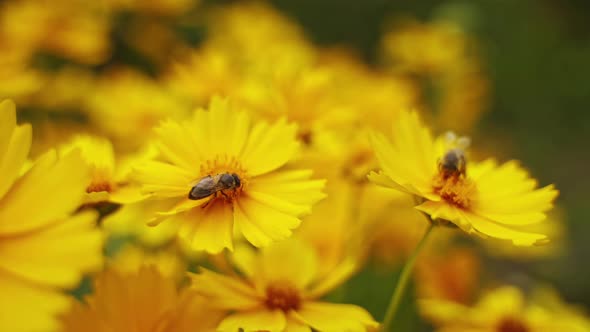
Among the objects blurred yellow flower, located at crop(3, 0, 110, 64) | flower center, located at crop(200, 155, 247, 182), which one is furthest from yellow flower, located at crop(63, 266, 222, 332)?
blurred yellow flower, located at crop(3, 0, 110, 64)

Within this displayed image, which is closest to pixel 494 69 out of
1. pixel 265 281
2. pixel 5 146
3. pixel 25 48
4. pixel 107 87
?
pixel 107 87

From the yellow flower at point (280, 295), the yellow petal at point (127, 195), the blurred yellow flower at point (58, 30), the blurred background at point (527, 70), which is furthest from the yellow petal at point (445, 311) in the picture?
the blurred background at point (527, 70)

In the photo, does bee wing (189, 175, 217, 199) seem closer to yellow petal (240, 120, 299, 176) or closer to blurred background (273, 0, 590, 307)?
yellow petal (240, 120, 299, 176)

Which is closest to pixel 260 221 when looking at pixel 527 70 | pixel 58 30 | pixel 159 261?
pixel 159 261

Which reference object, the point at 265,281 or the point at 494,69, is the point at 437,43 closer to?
the point at 265,281

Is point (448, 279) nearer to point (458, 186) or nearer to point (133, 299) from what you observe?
point (458, 186)

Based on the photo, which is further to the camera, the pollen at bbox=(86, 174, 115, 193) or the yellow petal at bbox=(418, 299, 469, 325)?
the yellow petal at bbox=(418, 299, 469, 325)
